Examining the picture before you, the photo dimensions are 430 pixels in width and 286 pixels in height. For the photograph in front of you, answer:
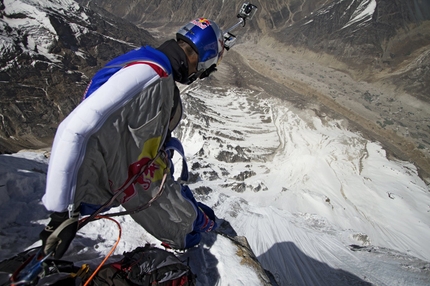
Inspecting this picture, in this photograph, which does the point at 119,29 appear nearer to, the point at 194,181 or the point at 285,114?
the point at 285,114

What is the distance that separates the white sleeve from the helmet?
80cm

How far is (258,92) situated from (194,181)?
1513cm

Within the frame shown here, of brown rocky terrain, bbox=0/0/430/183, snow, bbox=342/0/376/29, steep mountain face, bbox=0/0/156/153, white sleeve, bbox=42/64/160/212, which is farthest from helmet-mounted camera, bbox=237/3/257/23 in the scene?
snow, bbox=342/0/376/29

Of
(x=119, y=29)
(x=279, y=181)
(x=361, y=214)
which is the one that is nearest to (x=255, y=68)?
(x=119, y=29)

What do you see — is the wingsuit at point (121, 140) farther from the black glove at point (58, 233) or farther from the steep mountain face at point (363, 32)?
the steep mountain face at point (363, 32)

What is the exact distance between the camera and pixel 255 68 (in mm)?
31859

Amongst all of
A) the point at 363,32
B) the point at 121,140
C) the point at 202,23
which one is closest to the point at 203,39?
the point at 202,23

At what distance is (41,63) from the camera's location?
2336 cm

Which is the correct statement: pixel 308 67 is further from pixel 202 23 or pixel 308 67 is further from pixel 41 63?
pixel 202 23

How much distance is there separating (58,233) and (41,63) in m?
26.0

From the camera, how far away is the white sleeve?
170 cm

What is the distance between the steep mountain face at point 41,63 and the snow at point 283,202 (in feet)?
34.1

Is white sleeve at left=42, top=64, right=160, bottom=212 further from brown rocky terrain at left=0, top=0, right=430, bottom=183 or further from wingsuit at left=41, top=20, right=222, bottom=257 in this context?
brown rocky terrain at left=0, top=0, right=430, bottom=183

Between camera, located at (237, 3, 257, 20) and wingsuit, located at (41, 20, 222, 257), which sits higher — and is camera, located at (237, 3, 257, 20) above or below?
above
